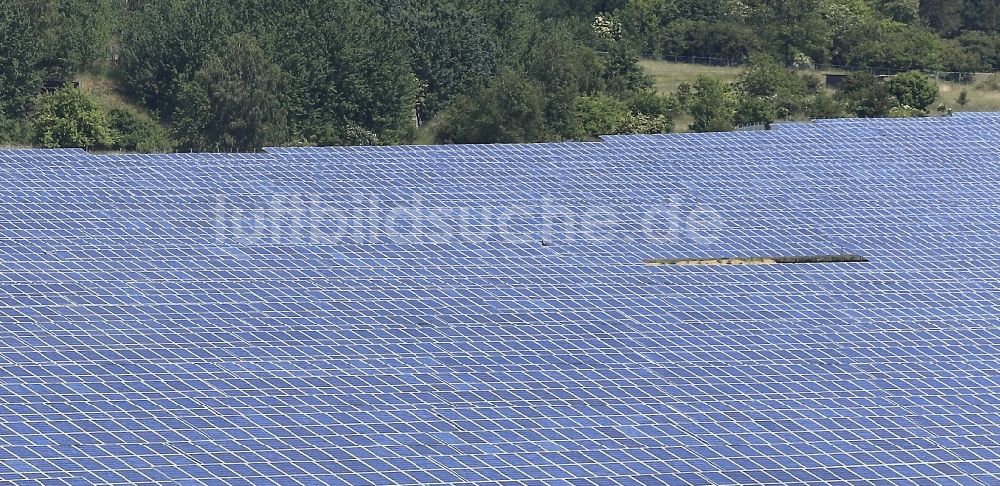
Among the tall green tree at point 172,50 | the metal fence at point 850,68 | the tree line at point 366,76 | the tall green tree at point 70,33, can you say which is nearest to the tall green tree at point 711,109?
the tree line at point 366,76

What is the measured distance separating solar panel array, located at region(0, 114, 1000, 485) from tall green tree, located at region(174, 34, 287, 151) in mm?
42997

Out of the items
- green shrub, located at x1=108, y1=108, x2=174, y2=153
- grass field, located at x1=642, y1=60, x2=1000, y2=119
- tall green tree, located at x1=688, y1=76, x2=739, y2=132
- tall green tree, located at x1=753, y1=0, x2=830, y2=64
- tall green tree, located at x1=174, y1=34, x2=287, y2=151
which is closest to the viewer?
tall green tree, located at x1=174, y1=34, x2=287, y2=151

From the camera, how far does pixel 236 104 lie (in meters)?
116

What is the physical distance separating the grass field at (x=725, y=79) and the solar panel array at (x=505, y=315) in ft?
220

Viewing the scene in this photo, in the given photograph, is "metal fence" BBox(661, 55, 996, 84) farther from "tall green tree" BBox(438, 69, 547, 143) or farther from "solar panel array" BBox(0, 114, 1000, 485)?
"solar panel array" BBox(0, 114, 1000, 485)

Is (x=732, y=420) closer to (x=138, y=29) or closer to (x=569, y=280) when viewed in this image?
(x=569, y=280)

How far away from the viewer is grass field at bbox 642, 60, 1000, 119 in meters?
143

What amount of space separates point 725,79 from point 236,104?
5192cm

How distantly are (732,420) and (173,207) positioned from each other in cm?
2558

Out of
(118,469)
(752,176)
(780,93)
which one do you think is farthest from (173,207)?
(780,93)

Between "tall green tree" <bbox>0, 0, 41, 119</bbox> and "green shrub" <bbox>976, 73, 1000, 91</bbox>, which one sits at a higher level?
"tall green tree" <bbox>0, 0, 41, 119</bbox>

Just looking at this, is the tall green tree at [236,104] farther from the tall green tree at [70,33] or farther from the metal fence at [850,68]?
the metal fence at [850,68]

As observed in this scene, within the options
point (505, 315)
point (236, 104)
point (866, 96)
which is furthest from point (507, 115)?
point (505, 315)

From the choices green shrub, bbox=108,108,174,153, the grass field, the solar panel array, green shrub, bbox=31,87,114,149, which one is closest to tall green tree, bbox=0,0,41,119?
green shrub, bbox=31,87,114,149
